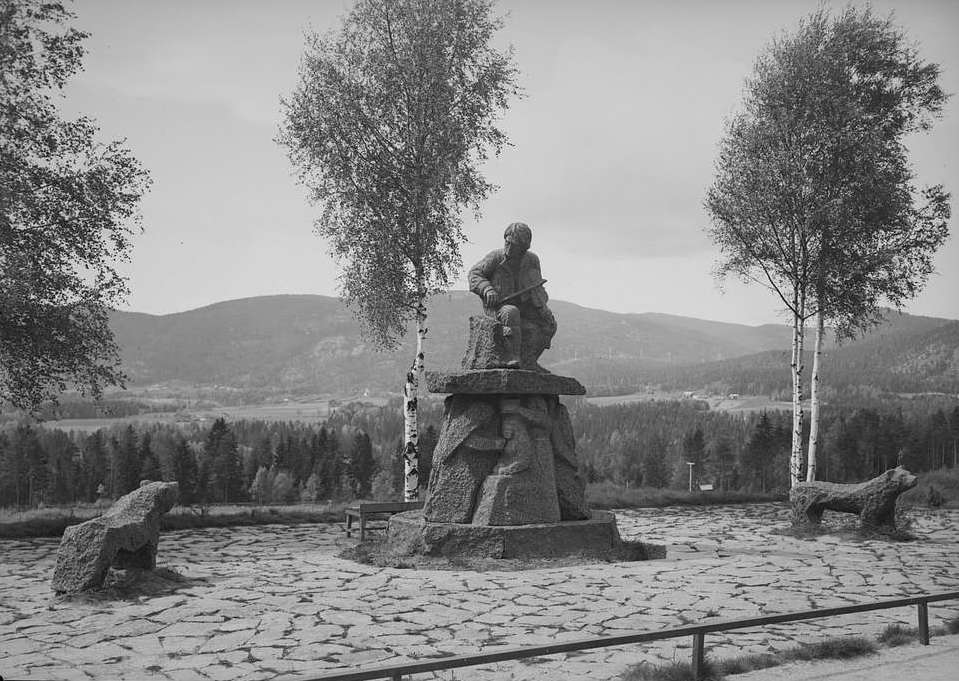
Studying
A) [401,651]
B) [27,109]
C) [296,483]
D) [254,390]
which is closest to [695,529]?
[401,651]

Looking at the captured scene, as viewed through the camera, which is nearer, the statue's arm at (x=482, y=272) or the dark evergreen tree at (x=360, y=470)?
the statue's arm at (x=482, y=272)

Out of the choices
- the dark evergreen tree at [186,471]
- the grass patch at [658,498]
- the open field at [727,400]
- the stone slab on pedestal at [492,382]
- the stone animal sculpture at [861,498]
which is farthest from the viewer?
the open field at [727,400]

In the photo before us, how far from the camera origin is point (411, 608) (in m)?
7.61

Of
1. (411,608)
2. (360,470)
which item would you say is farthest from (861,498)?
(360,470)

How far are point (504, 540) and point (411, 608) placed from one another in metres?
2.86

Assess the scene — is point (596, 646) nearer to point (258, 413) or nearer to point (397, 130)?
point (397, 130)

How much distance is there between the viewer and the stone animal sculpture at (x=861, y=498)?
12969mm

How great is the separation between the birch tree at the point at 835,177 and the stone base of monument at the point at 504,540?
415 inches

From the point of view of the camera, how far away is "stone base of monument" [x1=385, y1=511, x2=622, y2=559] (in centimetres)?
1033

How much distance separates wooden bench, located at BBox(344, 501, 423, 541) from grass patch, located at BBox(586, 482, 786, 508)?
6206 mm

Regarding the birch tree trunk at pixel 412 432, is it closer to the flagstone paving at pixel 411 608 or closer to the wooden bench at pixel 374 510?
the wooden bench at pixel 374 510

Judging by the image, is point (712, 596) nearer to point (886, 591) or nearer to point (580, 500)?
point (886, 591)

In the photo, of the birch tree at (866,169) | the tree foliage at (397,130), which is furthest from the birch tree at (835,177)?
the tree foliage at (397,130)

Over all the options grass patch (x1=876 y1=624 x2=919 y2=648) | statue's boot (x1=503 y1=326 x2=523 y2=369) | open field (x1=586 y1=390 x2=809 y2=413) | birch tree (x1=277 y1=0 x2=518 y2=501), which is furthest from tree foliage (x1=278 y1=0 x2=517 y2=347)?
open field (x1=586 y1=390 x2=809 y2=413)
